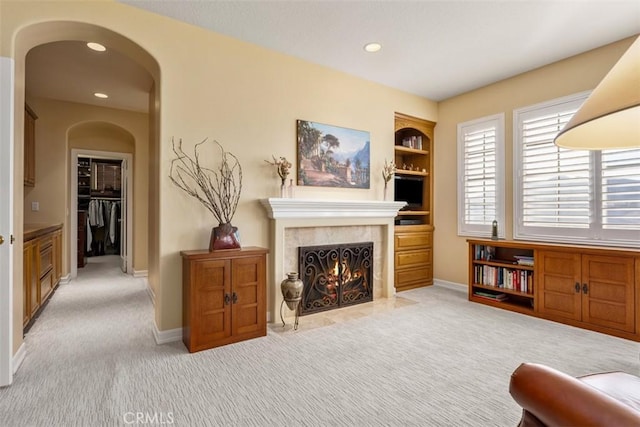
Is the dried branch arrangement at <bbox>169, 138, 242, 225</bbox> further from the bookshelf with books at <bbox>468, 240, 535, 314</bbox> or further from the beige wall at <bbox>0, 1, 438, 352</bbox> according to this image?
the bookshelf with books at <bbox>468, 240, 535, 314</bbox>

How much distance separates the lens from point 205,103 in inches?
123

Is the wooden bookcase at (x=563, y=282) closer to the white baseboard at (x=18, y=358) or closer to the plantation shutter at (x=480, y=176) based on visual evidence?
the plantation shutter at (x=480, y=176)

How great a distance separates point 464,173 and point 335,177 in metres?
2.12

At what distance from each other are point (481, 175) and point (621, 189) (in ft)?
5.03

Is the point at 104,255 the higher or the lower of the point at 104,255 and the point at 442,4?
the lower

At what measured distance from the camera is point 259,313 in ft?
10.0

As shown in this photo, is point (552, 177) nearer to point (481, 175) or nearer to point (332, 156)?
point (481, 175)

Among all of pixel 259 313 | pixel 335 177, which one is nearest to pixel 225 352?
pixel 259 313

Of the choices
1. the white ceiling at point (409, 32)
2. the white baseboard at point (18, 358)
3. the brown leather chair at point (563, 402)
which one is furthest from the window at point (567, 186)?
the white baseboard at point (18, 358)

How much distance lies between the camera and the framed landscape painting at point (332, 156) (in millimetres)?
3754

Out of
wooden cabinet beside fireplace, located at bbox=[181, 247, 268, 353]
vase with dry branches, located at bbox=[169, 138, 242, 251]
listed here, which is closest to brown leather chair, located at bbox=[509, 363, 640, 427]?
wooden cabinet beside fireplace, located at bbox=[181, 247, 268, 353]

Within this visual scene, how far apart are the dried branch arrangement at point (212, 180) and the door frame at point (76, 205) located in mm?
3445

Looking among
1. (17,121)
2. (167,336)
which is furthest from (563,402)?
(17,121)

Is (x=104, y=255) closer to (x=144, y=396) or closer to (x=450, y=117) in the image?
(x=144, y=396)
